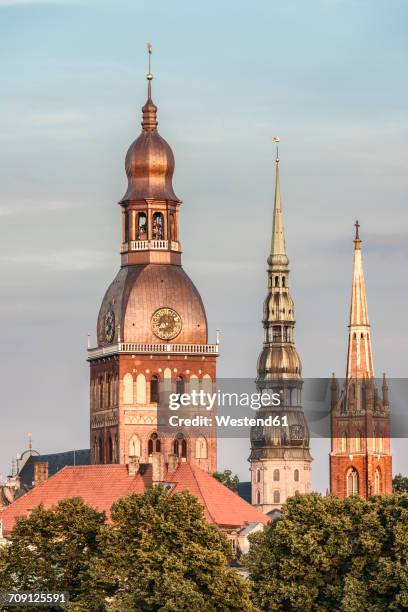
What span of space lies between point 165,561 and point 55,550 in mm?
7984

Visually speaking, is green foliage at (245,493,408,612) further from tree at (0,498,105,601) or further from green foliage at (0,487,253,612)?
tree at (0,498,105,601)

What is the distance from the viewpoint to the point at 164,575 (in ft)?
546

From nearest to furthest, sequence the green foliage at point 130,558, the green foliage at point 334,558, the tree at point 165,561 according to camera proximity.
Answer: the tree at point 165,561
the green foliage at point 130,558
the green foliage at point 334,558

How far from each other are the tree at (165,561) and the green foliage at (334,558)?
2444 millimetres

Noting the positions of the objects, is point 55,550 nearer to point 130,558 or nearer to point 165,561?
point 130,558

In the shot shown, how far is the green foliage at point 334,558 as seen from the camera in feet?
547

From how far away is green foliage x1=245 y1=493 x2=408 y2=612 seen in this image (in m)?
167

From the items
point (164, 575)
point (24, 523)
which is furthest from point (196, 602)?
point (24, 523)

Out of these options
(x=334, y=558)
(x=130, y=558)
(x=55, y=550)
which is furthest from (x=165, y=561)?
(x=334, y=558)

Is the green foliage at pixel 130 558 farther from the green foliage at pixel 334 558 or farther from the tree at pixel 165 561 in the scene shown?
the green foliage at pixel 334 558

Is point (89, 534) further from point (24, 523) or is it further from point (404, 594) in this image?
point (404, 594)

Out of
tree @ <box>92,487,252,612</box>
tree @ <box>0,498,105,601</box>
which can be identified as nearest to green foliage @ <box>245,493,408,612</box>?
tree @ <box>92,487,252,612</box>

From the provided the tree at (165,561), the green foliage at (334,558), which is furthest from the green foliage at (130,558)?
the green foliage at (334,558)

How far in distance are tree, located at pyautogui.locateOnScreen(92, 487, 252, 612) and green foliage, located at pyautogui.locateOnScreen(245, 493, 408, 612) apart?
244 cm
